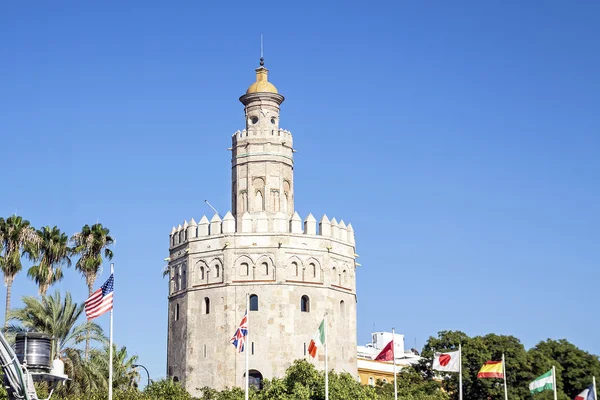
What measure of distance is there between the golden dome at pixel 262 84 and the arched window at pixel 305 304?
14728 millimetres

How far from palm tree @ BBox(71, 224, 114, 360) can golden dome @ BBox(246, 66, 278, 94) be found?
15070 millimetres

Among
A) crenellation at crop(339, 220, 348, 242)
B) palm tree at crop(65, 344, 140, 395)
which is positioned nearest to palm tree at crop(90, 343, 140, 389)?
palm tree at crop(65, 344, 140, 395)

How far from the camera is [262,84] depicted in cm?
7188

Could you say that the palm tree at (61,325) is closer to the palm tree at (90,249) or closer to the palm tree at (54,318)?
the palm tree at (54,318)

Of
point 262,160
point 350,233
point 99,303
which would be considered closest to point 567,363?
point 350,233

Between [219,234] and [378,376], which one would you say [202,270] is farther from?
[378,376]

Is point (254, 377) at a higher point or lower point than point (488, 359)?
lower

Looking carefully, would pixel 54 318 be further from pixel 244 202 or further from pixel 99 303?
pixel 244 202

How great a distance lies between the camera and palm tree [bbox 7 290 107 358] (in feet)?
153

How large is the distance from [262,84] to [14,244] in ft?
74.1

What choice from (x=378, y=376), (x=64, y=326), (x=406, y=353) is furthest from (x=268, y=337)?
(x=406, y=353)

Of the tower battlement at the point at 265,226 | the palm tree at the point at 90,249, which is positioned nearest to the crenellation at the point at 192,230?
the tower battlement at the point at 265,226

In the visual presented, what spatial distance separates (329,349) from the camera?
6600cm

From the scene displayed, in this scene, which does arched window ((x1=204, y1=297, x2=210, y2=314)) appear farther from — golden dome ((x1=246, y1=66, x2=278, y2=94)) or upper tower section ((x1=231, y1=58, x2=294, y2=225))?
golden dome ((x1=246, y1=66, x2=278, y2=94))
